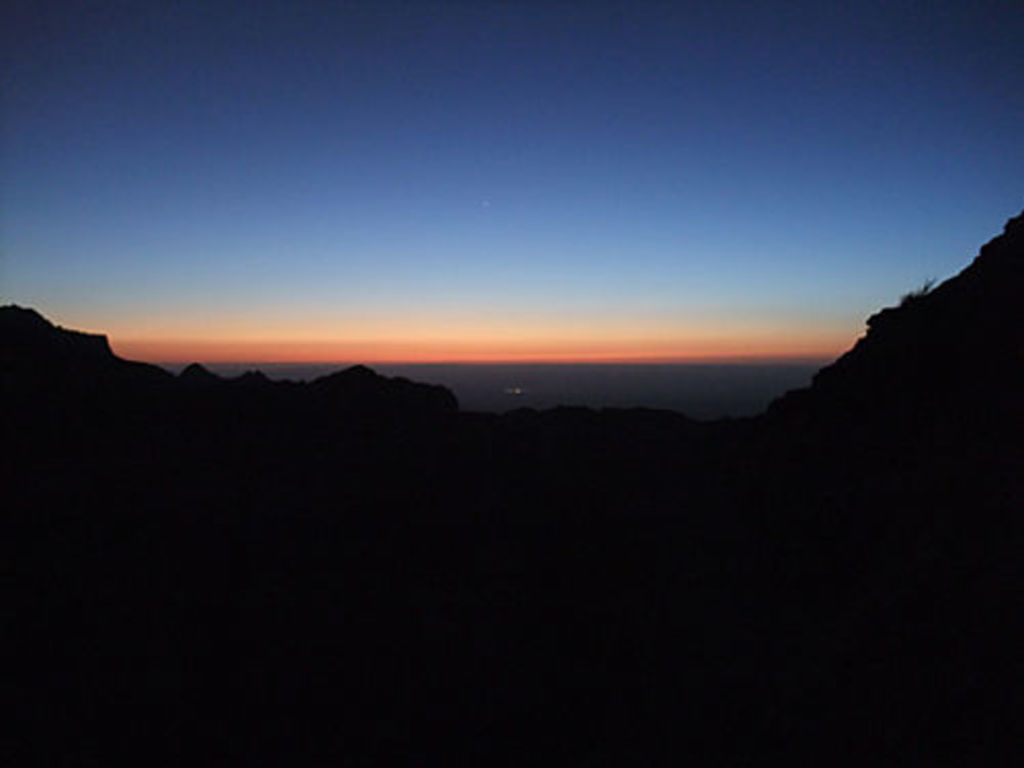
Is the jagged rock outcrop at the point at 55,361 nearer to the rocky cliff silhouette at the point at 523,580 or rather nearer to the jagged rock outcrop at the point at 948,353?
the rocky cliff silhouette at the point at 523,580

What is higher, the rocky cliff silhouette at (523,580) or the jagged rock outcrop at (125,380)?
the jagged rock outcrop at (125,380)

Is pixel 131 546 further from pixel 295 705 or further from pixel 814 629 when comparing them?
pixel 814 629

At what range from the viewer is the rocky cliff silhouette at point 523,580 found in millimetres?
9195

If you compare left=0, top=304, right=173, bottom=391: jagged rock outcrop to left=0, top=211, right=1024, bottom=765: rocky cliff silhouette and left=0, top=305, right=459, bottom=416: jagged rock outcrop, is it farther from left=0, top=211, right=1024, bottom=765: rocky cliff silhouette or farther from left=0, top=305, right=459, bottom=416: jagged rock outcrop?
left=0, top=211, right=1024, bottom=765: rocky cliff silhouette

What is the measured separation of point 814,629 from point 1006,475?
4417 millimetres

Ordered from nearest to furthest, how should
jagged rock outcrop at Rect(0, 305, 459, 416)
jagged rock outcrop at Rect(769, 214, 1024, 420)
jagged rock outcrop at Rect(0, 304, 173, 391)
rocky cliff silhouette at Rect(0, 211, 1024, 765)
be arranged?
1. rocky cliff silhouette at Rect(0, 211, 1024, 765)
2. jagged rock outcrop at Rect(769, 214, 1024, 420)
3. jagged rock outcrop at Rect(0, 304, 173, 391)
4. jagged rock outcrop at Rect(0, 305, 459, 416)

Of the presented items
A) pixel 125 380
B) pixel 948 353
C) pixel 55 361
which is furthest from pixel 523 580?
pixel 55 361

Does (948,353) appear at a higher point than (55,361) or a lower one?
higher

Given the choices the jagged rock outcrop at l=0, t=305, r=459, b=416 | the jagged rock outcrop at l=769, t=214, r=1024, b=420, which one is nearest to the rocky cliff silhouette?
the jagged rock outcrop at l=769, t=214, r=1024, b=420

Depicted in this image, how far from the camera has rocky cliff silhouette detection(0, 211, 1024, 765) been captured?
920cm

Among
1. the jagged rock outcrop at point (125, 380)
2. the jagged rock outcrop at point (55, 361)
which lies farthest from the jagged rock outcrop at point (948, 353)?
the jagged rock outcrop at point (55, 361)

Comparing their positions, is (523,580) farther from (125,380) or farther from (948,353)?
(125,380)

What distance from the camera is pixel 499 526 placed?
15500 millimetres

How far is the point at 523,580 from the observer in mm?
13758
